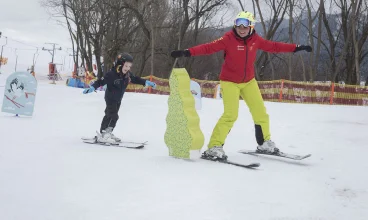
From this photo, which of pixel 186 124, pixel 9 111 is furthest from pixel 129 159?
pixel 9 111

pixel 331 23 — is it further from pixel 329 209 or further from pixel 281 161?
pixel 329 209

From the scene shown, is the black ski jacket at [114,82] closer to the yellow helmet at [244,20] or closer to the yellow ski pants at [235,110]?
the yellow ski pants at [235,110]

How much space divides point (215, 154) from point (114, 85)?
218 centimetres

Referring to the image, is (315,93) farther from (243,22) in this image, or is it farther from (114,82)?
(243,22)

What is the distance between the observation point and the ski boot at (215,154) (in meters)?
4.92

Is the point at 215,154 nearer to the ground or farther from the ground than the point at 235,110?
nearer to the ground

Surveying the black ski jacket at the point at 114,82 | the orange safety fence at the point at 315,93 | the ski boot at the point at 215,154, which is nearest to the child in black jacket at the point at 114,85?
the black ski jacket at the point at 114,82

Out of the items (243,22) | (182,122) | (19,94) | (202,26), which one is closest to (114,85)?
(182,122)

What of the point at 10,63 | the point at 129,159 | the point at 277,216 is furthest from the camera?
the point at 10,63

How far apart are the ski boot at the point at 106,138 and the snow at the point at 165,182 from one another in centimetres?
35

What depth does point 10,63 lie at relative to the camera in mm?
71438

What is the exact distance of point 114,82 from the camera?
20.4 feet

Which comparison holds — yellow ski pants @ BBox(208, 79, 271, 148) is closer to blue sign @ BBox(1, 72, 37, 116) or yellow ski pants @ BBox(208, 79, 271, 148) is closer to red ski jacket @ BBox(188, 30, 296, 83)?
red ski jacket @ BBox(188, 30, 296, 83)

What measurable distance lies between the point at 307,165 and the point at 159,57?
131 feet
